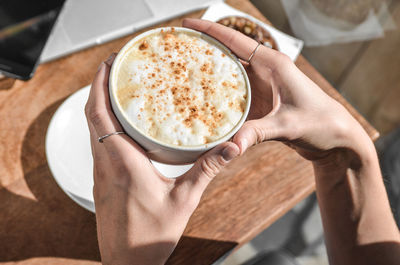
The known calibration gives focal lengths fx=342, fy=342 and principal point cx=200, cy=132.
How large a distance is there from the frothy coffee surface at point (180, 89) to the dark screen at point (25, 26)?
42 cm

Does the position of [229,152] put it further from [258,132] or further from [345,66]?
[345,66]

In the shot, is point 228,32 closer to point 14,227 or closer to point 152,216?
point 152,216

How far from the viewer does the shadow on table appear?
2.27 feet

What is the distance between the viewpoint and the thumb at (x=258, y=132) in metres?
0.53

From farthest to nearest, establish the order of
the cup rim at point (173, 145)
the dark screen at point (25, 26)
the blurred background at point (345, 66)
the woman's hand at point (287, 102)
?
the blurred background at point (345, 66) < the dark screen at point (25, 26) < the woman's hand at point (287, 102) < the cup rim at point (173, 145)

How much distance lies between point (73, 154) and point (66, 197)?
94mm

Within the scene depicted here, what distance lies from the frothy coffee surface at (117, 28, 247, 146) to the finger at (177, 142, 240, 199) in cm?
3

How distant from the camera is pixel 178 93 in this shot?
1.83 ft

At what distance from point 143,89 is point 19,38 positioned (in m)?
0.53

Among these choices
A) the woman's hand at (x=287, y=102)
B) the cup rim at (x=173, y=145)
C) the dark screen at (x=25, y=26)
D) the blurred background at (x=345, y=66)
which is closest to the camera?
the cup rim at (x=173, y=145)

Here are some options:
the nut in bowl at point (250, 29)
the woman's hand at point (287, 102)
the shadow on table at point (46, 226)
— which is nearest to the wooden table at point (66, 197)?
the shadow on table at point (46, 226)

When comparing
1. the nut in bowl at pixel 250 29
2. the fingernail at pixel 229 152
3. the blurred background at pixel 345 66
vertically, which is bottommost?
the blurred background at pixel 345 66

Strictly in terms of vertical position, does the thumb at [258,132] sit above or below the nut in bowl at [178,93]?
below

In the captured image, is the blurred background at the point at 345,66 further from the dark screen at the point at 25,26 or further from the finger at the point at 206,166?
the finger at the point at 206,166
